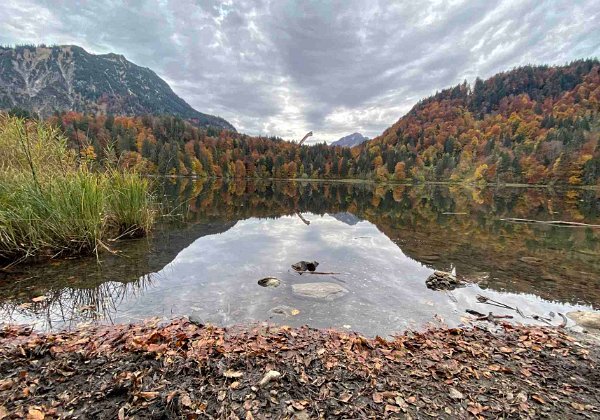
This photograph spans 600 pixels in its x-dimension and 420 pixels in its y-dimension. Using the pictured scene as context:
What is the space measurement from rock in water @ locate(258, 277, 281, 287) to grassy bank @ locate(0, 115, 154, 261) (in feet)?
16.9

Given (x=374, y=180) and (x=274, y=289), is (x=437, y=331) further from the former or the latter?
(x=374, y=180)

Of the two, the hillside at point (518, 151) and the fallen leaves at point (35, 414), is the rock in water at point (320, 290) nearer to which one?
the fallen leaves at point (35, 414)

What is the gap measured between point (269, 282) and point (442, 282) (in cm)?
518

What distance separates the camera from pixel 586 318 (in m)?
6.77

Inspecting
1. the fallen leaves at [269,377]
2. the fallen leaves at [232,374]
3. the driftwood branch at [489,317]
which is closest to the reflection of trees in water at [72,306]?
the fallen leaves at [232,374]

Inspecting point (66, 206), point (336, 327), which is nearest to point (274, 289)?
point (336, 327)

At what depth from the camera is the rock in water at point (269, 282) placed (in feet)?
27.8

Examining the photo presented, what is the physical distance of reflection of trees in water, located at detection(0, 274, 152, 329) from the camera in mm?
5762

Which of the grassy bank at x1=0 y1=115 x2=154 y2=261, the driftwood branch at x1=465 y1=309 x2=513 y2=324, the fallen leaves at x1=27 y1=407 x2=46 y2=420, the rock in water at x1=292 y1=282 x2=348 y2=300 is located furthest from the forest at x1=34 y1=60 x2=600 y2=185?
the fallen leaves at x1=27 y1=407 x2=46 y2=420

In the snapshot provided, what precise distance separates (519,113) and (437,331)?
25090 cm

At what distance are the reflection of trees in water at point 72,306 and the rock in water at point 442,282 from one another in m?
8.12

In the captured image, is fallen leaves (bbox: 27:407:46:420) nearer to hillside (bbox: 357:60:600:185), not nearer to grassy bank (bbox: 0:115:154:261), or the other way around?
grassy bank (bbox: 0:115:154:261)

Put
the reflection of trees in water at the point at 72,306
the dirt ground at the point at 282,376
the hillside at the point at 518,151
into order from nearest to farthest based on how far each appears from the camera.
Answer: the dirt ground at the point at 282,376, the reflection of trees in water at the point at 72,306, the hillside at the point at 518,151

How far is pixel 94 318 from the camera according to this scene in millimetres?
5945
